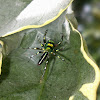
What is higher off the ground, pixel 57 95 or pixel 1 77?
pixel 1 77

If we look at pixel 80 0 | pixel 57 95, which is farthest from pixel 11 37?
pixel 80 0

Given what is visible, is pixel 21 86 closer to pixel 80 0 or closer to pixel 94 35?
pixel 80 0

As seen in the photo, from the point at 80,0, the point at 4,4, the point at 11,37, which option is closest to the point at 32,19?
the point at 11,37

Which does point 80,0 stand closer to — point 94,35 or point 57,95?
point 57,95

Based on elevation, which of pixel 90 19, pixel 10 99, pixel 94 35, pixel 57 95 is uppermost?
pixel 10 99

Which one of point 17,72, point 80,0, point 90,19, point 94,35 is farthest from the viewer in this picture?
point 94,35

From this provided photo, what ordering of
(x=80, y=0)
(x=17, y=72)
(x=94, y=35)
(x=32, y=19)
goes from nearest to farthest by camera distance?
1. (x=32, y=19)
2. (x=17, y=72)
3. (x=80, y=0)
4. (x=94, y=35)

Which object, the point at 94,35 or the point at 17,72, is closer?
the point at 17,72

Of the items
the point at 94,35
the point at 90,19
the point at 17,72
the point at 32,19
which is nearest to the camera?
the point at 32,19

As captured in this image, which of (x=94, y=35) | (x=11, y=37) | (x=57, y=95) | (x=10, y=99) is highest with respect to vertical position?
(x=11, y=37)
